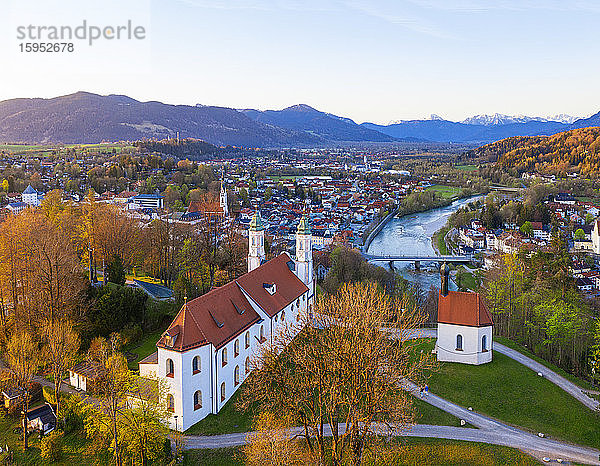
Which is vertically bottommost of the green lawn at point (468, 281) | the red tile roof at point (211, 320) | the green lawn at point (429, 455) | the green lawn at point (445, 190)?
the green lawn at point (468, 281)

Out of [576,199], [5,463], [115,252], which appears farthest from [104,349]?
[576,199]

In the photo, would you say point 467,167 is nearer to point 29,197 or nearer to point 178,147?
point 178,147

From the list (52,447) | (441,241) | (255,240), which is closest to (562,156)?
(441,241)

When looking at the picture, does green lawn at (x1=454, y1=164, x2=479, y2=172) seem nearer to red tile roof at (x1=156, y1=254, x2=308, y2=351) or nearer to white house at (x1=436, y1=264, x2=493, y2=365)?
white house at (x1=436, y1=264, x2=493, y2=365)

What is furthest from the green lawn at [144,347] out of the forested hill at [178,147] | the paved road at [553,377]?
the forested hill at [178,147]

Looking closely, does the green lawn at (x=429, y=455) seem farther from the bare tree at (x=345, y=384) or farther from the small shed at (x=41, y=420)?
the small shed at (x=41, y=420)

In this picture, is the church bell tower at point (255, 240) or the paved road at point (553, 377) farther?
the church bell tower at point (255, 240)

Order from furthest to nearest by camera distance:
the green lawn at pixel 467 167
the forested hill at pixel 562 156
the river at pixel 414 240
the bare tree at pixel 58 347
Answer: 1. the green lawn at pixel 467 167
2. the forested hill at pixel 562 156
3. the river at pixel 414 240
4. the bare tree at pixel 58 347
